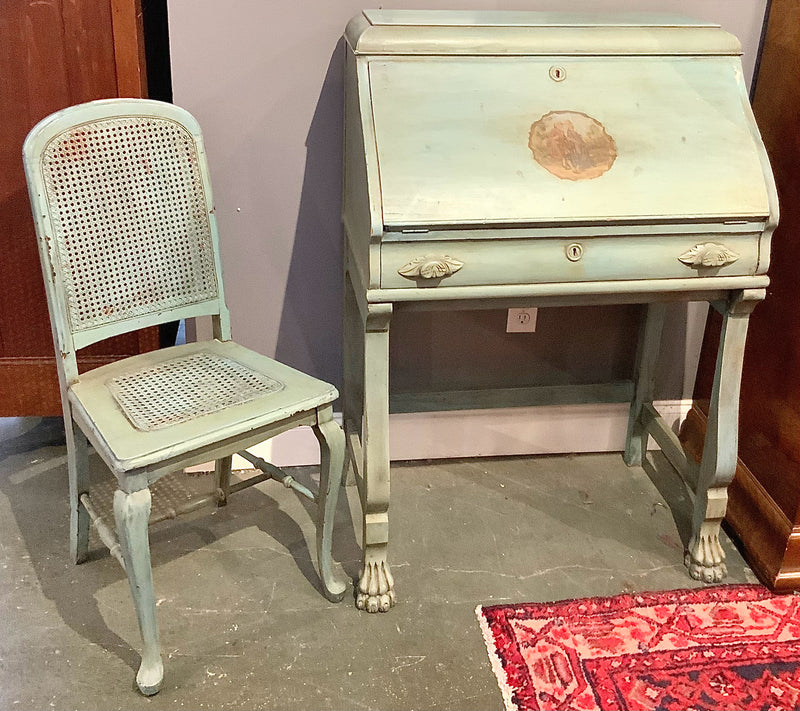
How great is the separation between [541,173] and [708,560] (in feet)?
3.42

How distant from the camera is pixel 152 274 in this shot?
1.94m

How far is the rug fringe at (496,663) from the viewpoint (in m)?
1.73

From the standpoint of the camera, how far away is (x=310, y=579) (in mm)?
2047

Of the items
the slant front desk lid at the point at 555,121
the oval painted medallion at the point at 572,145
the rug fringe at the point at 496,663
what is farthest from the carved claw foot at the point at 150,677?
the oval painted medallion at the point at 572,145

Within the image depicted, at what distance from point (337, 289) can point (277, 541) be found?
0.68 m

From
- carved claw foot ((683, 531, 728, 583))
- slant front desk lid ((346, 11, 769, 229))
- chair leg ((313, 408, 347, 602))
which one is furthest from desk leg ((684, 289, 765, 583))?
chair leg ((313, 408, 347, 602))

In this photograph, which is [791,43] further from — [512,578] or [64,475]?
[64,475]

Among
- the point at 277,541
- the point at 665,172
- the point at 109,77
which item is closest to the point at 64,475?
the point at 277,541

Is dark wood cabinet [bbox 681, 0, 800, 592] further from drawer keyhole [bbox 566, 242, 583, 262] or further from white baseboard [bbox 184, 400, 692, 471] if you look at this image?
drawer keyhole [bbox 566, 242, 583, 262]

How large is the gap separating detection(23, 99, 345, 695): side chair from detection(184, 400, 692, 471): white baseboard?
0.39 m

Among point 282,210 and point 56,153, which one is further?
point 282,210

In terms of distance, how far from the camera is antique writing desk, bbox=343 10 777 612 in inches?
67.7

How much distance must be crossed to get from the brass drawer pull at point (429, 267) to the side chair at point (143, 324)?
0.31m

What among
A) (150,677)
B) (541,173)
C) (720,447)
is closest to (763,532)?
(720,447)
